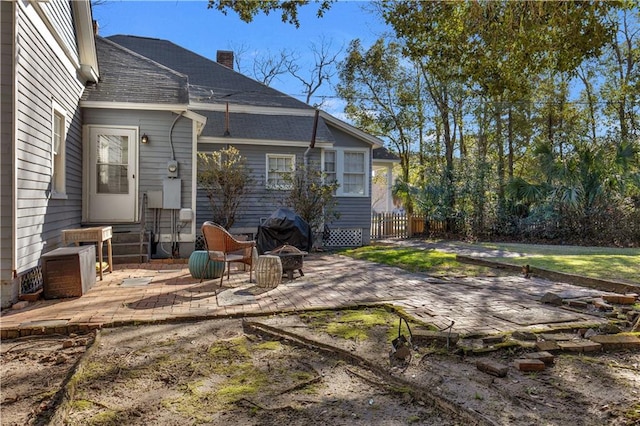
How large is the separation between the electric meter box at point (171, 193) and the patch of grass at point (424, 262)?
4559 millimetres

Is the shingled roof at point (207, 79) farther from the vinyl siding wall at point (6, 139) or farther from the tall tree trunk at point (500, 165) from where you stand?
the vinyl siding wall at point (6, 139)

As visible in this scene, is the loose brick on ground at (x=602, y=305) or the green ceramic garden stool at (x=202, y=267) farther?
the green ceramic garden stool at (x=202, y=267)

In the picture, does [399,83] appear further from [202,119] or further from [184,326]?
[184,326]

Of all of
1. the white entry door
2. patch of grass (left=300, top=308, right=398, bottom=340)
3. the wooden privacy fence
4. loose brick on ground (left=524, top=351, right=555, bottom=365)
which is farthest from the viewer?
the wooden privacy fence

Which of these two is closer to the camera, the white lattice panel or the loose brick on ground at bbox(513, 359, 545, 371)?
the loose brick on ground at bbox(513, 359, 545, 371)

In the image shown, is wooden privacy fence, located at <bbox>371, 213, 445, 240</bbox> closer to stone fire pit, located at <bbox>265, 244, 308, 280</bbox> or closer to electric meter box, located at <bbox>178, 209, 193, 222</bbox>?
electric meter box, located at <bbox>178, 209, 193, 222</bbox>

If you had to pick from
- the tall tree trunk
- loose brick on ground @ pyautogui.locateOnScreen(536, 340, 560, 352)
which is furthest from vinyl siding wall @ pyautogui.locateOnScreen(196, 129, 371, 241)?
loose brick on ground @ pyautogui.locateOnScreen(536, 340, 560, 352)

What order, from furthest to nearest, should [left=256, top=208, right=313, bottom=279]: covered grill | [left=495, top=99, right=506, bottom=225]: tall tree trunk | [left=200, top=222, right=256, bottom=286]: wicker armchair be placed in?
1. [left=495, top=99, right=506, bottom=225]: tall tree trunk
2. [left=256, top=208, right=313, bottom=279]: covered grill
3. [left=200, top=222, right=256, bottom=286]: wicker armchair

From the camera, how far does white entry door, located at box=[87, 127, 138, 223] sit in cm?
909

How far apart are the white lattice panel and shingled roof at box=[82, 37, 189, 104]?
Answer: 6915mm

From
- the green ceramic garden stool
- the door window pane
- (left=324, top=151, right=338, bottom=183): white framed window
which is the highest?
(left=324, top=151, right=338, bottom=183): white framed window

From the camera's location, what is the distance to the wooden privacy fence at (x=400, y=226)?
18.2 m

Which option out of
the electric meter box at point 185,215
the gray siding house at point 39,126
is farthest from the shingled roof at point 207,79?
the gray siding house at point 39,126

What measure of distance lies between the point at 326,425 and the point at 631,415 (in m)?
1.83
